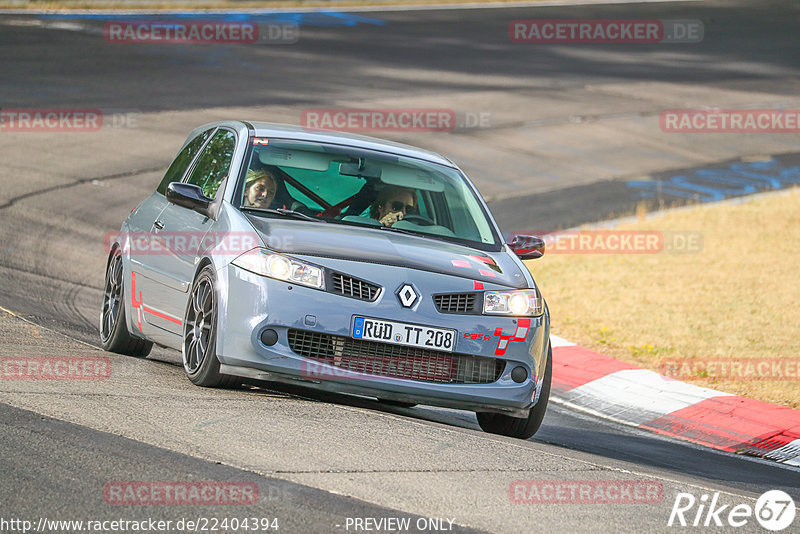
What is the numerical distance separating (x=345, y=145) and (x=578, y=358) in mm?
3940

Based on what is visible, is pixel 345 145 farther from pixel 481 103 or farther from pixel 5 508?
pixel 481 103

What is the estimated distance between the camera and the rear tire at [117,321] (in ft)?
→ 29.1

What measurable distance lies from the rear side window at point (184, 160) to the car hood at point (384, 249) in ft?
5.56

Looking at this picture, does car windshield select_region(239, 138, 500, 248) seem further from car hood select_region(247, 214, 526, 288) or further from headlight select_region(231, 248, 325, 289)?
headlight select_region(231, 248, 325, 289)

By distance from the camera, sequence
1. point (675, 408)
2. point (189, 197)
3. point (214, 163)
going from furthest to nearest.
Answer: point (675, 408)
point (214, 163)
point (189, 197)

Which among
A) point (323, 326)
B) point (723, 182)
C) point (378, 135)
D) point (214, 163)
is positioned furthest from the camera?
point (378, 135)

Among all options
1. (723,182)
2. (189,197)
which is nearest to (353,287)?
(189,197)

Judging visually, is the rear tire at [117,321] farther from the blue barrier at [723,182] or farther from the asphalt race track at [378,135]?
the blue barrier at [723,182]

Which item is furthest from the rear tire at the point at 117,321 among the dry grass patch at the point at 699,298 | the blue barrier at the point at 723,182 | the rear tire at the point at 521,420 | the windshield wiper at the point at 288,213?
the blue barrier at the point at 723,182

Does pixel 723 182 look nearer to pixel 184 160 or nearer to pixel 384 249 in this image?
pixel 184 160

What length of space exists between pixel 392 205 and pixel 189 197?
51.8 inches

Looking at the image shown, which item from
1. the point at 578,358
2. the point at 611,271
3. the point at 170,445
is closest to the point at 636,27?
the point at 611,271

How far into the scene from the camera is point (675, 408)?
9.84 meters

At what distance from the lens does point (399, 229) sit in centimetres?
790
